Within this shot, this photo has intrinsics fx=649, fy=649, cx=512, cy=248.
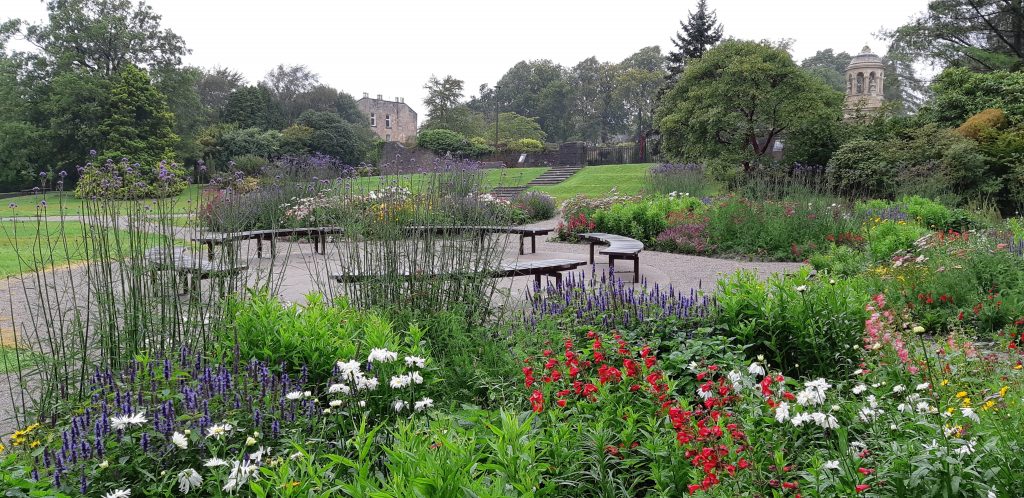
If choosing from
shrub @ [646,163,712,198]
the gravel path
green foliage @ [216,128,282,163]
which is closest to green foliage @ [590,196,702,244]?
the gravel path

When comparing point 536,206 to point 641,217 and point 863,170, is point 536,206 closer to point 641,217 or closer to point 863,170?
point 641,217

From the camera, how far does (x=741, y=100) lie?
17.5m

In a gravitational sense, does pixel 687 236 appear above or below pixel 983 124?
below

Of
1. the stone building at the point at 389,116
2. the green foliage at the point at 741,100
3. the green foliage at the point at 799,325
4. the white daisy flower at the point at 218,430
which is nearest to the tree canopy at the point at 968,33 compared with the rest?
the green foliage at the point at 741,100

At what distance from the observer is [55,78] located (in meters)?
26.6

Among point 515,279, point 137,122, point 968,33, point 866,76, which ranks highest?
point 866,76

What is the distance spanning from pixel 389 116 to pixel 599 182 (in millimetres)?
41344

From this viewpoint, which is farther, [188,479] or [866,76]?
[866,76]

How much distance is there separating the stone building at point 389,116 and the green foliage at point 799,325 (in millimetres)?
58149

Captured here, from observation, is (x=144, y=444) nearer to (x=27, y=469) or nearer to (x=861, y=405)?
(x=27, y=469)

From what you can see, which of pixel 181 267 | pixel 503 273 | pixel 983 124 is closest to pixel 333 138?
pixel 983 124

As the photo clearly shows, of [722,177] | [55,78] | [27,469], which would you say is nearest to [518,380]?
[27,469]

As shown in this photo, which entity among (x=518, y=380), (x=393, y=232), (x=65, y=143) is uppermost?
(x=65, y=143)

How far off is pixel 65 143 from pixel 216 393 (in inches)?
1240
